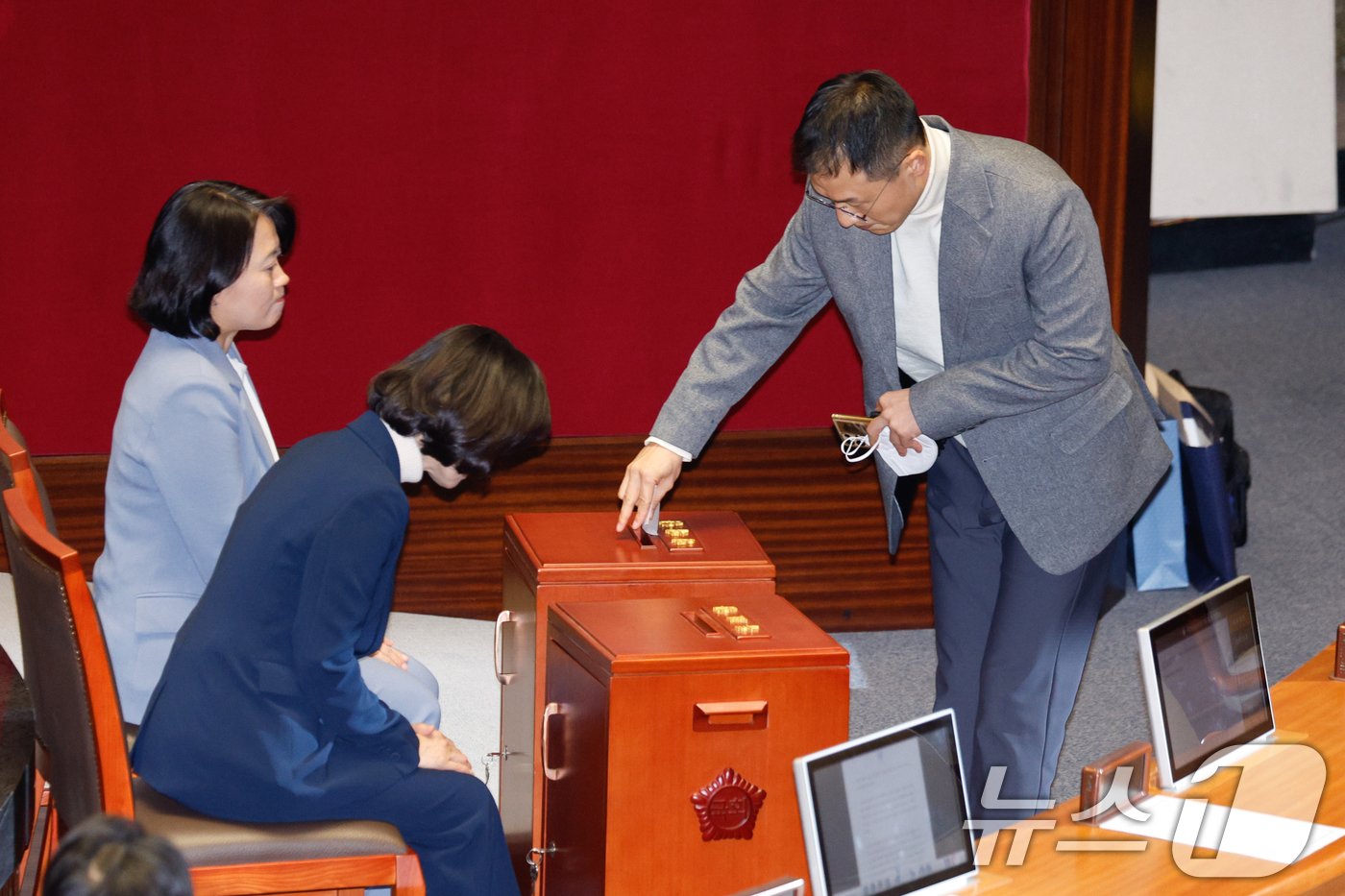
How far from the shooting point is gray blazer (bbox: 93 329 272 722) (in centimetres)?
240

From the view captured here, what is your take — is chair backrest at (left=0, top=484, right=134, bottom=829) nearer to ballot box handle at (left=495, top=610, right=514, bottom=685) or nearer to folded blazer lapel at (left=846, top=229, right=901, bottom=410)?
ballot box handle at (left=495, top=610, right=514, bottom=685)

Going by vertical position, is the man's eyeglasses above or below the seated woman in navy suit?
above

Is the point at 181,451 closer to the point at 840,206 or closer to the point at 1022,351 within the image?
the point at 840,206

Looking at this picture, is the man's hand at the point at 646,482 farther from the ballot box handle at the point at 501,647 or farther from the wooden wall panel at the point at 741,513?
the wooden wall panel at the point at 741,513

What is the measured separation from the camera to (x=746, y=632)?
7.20 feet

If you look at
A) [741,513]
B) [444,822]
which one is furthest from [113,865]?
[741,513]

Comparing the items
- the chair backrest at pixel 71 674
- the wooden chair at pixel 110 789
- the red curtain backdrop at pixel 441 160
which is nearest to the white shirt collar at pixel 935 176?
the wooden chair at pixel 110 789

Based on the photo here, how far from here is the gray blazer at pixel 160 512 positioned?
2.40m

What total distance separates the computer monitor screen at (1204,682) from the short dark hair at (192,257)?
1501 mm

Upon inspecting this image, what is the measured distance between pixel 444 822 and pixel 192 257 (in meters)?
1.01

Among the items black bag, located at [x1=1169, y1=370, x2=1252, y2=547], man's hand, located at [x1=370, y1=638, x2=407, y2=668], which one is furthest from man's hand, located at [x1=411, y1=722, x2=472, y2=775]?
black bag, located at [x1=1169, y1=370, x2=1252, y2=547]

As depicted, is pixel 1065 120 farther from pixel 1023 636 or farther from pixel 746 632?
pixel 746 632

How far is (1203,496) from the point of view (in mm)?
4680

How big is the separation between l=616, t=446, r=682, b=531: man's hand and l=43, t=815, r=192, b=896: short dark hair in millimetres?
1423
